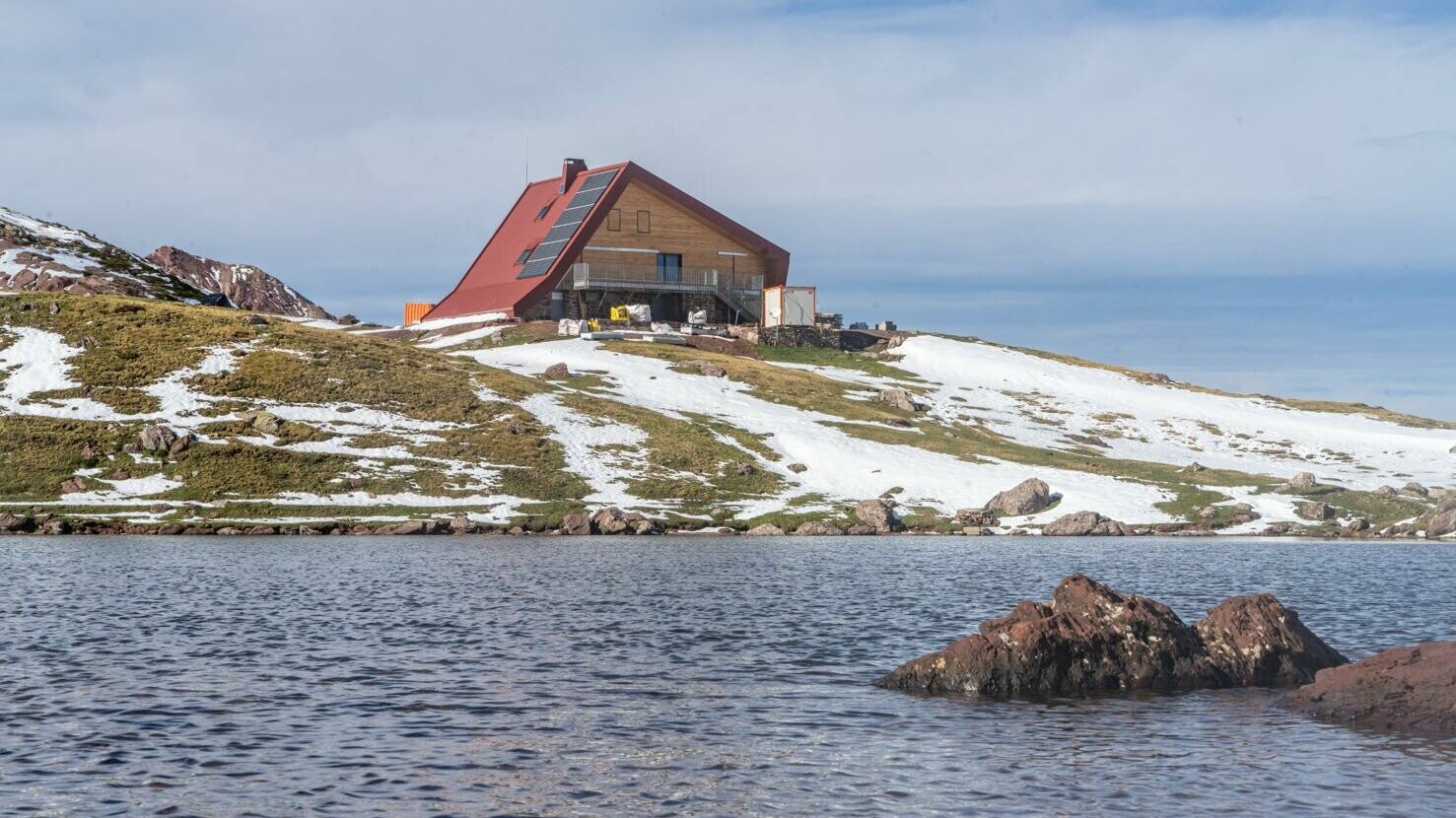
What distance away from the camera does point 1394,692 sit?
A: 24.1 metres

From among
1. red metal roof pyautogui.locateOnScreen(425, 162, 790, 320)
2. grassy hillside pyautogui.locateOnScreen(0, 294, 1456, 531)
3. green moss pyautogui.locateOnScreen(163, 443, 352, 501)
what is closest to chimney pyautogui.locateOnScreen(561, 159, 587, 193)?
red metal roof pyautogui.locateOnScreen(425, 162, 790, 320)

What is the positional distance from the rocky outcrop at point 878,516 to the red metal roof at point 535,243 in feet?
188

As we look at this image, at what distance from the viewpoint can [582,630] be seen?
3500 centimetres

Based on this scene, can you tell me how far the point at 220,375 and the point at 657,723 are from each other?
242 feet

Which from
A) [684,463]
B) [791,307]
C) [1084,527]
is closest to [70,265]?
[791,307]

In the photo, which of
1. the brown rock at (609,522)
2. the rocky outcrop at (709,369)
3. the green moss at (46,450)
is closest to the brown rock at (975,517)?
the brown rock at (609,522)

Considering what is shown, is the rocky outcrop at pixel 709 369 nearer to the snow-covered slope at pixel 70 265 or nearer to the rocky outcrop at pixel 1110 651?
the snow-covered slope at pixel 70 265

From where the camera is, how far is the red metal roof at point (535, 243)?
411 feet

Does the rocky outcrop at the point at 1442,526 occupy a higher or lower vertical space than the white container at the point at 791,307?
lower

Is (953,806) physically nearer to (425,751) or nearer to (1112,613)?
(425,751)

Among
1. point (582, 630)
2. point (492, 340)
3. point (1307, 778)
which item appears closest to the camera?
point (1307, 778)

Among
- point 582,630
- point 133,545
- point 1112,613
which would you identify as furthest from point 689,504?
point 1112,613

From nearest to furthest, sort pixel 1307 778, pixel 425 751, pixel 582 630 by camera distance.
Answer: pixel 1307 778 → pixel 425 751 → pixel 582 630

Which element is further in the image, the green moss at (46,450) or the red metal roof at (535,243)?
the red metal roof at (535,243)
